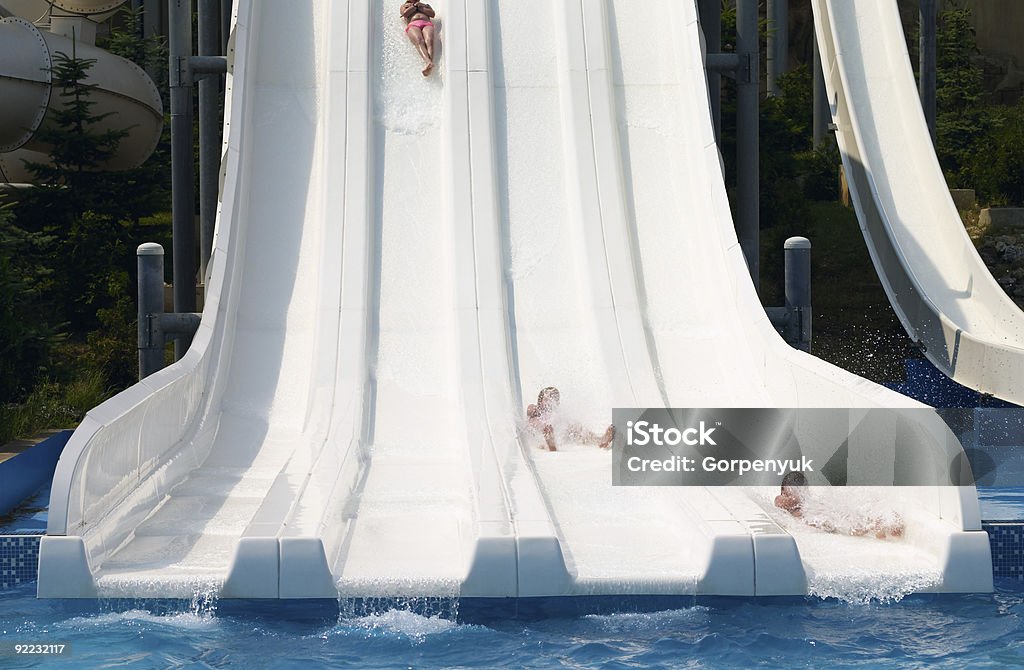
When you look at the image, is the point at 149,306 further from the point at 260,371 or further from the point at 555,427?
the point at 555,427

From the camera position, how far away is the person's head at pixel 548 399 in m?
5.71

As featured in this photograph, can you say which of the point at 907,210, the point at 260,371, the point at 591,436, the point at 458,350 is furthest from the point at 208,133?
the point at 907,210

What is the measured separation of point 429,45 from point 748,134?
2144mm

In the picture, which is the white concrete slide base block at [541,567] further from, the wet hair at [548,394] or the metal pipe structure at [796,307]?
the metal pipe structure at [796,307]

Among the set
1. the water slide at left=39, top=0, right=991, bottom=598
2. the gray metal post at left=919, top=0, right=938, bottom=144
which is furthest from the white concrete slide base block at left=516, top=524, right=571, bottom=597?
the gray metal post at left=919, top=0, right=938, bottom=144

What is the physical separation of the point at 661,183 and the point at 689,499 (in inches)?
114

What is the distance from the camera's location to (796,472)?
4.82 metres

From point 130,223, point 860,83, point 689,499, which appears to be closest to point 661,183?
point 860,83

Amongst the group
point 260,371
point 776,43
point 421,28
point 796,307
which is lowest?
point 260,371

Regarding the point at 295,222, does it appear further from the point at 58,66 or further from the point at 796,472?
the point at 58,66

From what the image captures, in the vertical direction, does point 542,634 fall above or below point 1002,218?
below

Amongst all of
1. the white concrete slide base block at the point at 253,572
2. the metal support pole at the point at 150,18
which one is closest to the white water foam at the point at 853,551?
the white concrete slide base block at the point at 253,572

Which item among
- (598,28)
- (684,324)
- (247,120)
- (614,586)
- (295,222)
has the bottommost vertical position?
(614,586)

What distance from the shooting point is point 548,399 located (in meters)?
5.74
